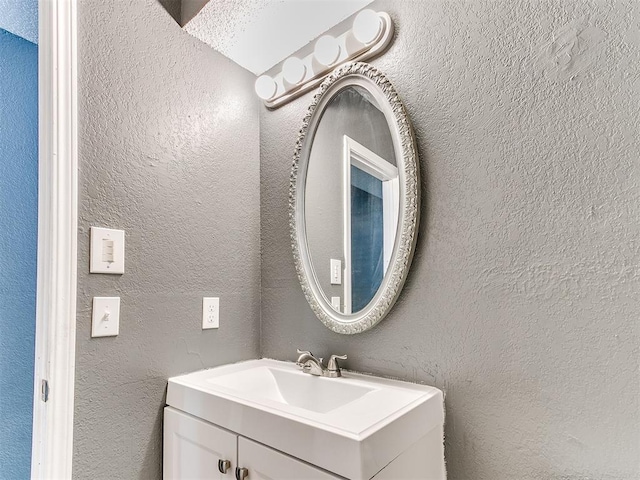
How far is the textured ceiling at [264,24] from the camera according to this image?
123cm

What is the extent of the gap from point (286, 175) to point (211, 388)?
0.79m

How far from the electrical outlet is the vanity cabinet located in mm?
285

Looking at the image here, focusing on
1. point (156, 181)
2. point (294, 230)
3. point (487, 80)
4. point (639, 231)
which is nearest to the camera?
point (639, 231)

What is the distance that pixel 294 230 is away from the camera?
1.36 meters

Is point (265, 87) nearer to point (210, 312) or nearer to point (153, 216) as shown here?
point (153, 216)

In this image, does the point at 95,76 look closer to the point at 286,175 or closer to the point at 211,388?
the point at 286,175

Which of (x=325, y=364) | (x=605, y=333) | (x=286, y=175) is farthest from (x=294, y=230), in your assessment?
(x=605, y=333)

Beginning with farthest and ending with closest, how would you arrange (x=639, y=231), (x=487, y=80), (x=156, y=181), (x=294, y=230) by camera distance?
(x=294, y=230)
(x=156, y=181)
(x=487, y=80)
(x=639, y=231)

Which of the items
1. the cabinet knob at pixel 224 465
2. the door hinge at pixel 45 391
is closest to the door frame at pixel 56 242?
the door hinge at pixel 45 391

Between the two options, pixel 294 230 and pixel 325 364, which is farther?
pixel 294 230

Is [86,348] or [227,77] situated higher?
[227,77]

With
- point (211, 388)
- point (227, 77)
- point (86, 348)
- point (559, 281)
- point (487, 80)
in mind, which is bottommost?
point (211, 388)

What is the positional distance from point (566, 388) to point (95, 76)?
144cm

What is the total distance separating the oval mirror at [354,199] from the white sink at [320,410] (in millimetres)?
201
